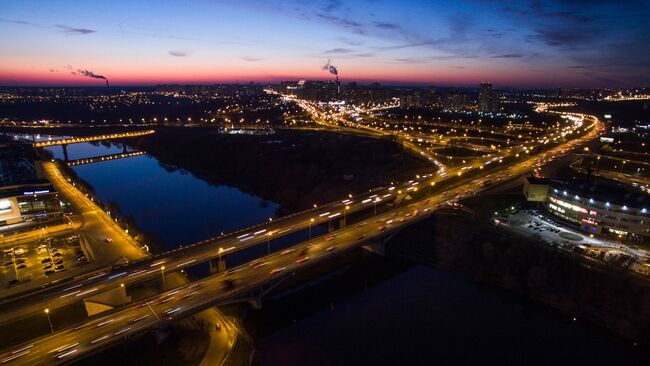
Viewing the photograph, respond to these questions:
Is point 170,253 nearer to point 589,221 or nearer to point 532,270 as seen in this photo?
point 532,270

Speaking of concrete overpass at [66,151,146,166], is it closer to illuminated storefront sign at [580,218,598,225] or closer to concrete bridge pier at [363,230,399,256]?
concrete bridge pier at [363,230,399,256]

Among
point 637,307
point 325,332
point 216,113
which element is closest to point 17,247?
point 325,332

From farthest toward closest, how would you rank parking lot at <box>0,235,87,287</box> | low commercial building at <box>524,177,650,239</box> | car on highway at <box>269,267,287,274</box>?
low commercial building at <box>524,177,650,239</box> < parking lot at <box>0,235,87,287</box> < car on highway at <box>269,267,287,274</box>

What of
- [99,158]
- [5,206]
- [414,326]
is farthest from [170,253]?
[99,158]

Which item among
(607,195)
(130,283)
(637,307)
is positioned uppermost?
(607,195)

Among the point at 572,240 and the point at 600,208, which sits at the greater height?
the point at 600,208

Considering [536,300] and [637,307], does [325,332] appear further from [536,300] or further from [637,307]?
[637,307]

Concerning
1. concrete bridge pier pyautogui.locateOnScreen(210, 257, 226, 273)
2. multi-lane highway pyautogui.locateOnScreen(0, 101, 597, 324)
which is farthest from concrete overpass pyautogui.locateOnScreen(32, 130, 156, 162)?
concrete bridge pier pyautogui.locateOnScreen(210, 257, 226, 273)
